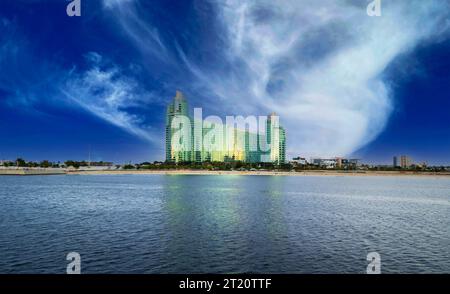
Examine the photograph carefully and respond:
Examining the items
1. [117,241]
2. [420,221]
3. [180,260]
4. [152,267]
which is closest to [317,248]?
[180,260]

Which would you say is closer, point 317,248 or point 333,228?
point 317,248

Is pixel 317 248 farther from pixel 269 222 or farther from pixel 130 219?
pixel 130 219

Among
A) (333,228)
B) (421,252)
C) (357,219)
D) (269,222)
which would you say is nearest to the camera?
(421,252)

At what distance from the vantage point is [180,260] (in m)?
27.3
